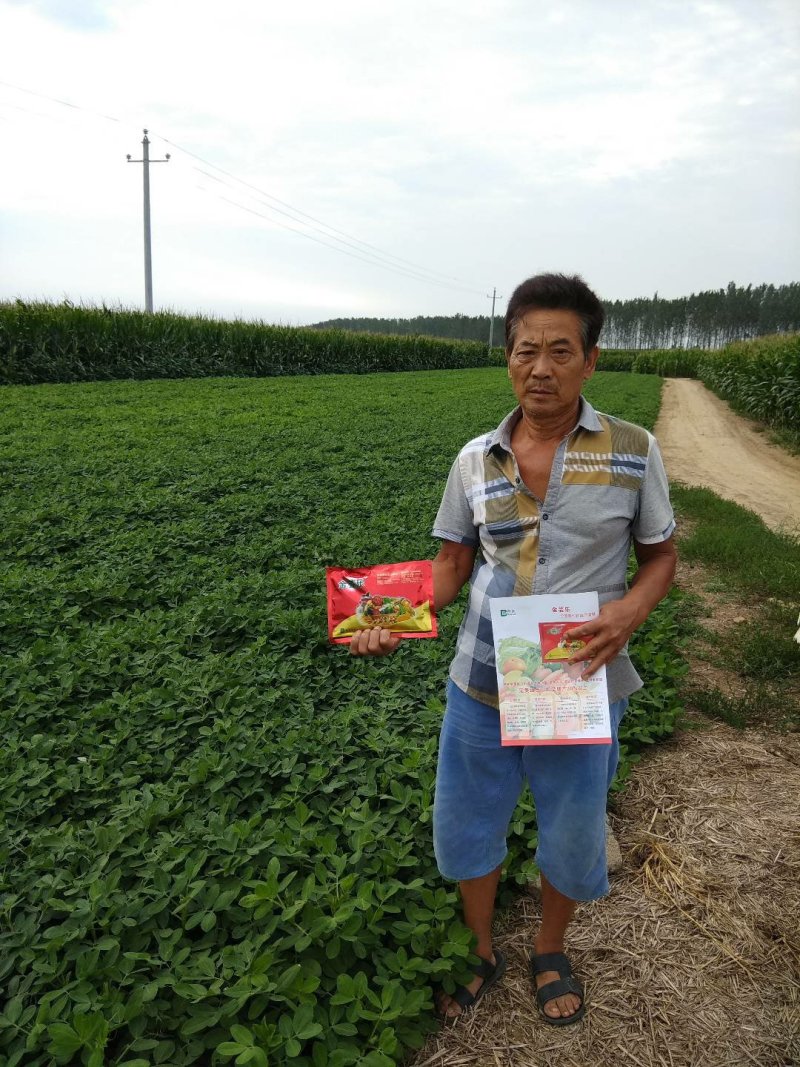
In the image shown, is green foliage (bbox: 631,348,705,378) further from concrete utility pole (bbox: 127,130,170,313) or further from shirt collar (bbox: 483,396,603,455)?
shirt collar (bbox: 483,396,603,455)

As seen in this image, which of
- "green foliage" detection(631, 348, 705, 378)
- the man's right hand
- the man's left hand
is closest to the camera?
the man's left hand

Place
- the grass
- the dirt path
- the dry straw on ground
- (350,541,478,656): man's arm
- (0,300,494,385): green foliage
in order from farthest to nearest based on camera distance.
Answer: (0,300,494,385): green foliage < the dirt path < the grass < the dry straw on ground < (350,541,478,656): man's arm

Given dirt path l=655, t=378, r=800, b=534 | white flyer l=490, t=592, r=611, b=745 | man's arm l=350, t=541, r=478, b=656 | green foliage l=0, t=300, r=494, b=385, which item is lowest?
dirt path l=655, t=378, r=800, b=534

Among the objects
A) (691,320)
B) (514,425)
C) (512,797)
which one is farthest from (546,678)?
(691,320)

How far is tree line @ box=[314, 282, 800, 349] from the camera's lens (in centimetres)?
8362

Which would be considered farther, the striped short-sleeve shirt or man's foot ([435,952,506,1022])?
man's foot ([435,952,506,1022])

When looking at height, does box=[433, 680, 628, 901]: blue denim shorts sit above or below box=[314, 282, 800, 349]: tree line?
below

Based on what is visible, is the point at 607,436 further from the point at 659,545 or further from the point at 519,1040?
the point at 519,1040

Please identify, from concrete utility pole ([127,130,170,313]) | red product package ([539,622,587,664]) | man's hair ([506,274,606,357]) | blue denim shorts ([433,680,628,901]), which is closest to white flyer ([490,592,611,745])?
red product package ([539,622,587,664])

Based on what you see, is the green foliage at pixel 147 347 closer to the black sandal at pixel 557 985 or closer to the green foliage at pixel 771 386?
the green foliage at pixel 771 386

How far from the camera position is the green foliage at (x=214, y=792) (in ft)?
6.10

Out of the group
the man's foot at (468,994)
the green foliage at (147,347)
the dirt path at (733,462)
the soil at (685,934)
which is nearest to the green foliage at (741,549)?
the dirt path at (733,462)

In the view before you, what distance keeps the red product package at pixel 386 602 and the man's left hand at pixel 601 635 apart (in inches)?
13.5

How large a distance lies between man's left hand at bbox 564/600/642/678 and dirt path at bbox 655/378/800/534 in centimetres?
696
